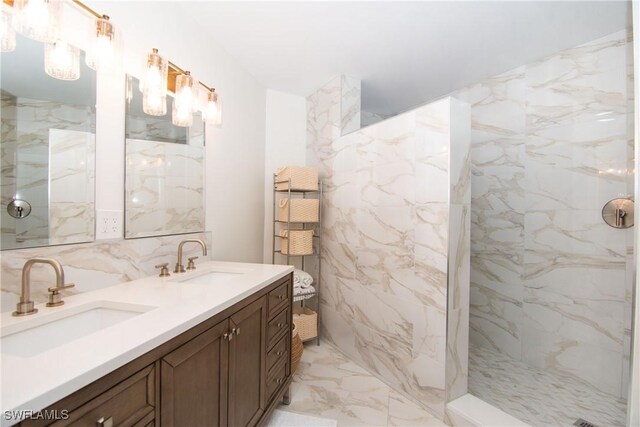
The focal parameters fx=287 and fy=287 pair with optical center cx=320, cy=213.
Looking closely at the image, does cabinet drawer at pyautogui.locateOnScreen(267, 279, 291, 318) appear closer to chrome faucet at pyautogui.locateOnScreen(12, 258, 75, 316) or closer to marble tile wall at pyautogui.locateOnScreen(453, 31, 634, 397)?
chrome faucet at pyautogui.locateOnScreen(12, 258, 75, 316)

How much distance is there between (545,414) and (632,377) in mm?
885

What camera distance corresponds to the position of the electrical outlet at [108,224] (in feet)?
4.27

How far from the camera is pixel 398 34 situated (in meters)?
2.00

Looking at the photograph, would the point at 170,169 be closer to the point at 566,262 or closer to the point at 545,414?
the point at 545,414

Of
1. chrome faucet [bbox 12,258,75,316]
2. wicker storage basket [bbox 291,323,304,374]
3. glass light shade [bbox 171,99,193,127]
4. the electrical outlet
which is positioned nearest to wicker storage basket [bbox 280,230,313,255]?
wicker storage basket [bbox 291,323,304,374]

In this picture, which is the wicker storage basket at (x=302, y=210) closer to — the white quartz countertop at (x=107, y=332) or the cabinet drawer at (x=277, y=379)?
the white quartz countertop at (x=107, y=332)

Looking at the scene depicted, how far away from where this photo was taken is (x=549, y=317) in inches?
87.8

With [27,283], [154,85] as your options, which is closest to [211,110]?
[154,85]

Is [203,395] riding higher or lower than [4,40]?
lower

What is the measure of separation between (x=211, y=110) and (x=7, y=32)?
927 mm

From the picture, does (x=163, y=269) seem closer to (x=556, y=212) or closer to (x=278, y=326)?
(x=278, y=326)

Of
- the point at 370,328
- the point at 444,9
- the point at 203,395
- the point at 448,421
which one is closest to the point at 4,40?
the point at 203,395

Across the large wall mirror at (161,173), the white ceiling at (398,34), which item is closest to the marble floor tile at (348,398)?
the large wall mirror at (161,173)

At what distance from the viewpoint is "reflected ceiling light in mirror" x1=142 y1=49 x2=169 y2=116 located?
1.38 metres
